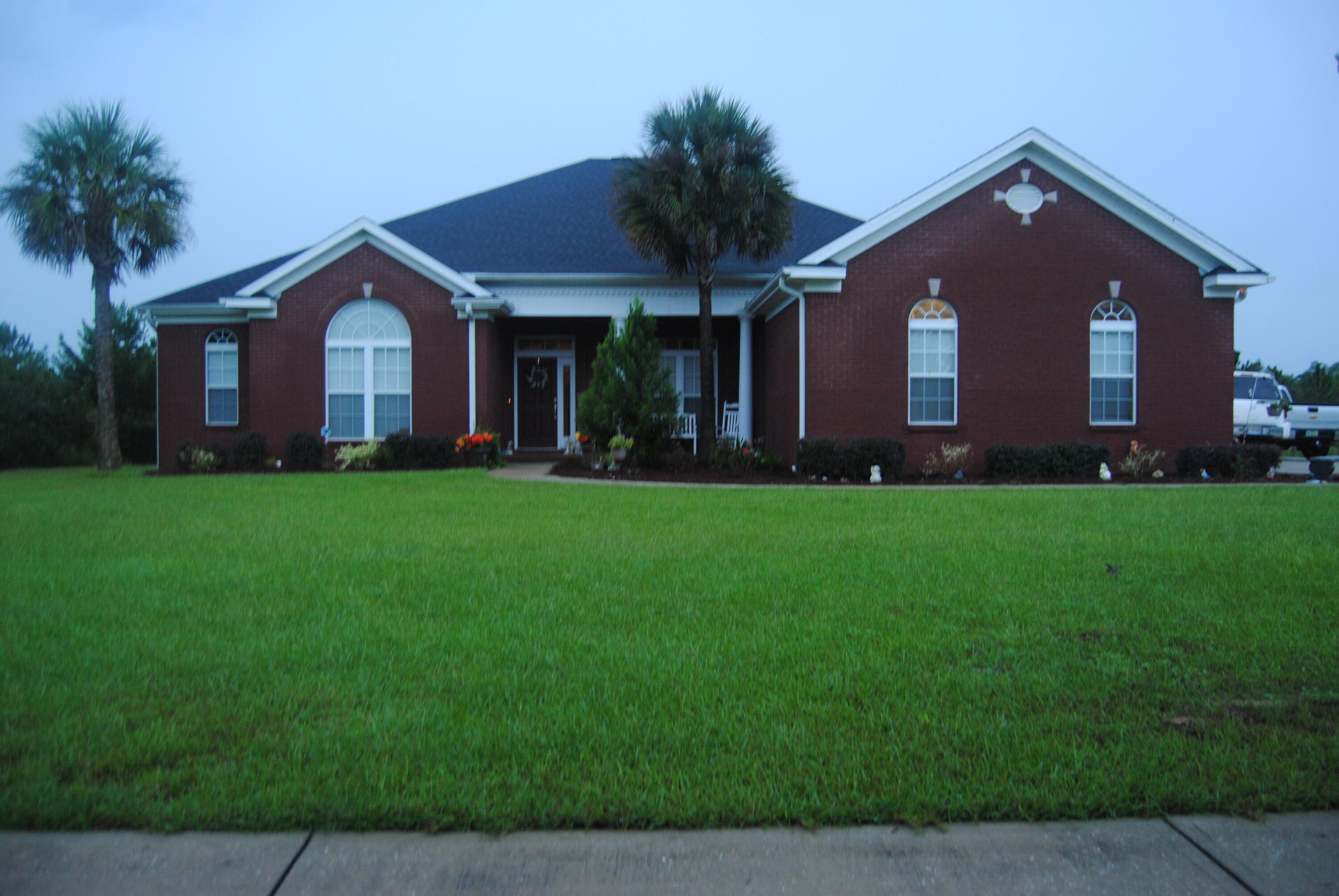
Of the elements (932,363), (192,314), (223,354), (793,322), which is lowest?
(932,363)

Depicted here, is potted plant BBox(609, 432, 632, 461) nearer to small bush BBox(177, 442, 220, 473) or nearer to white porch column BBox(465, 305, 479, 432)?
white porch column BBox(465, 305, 479, 432)

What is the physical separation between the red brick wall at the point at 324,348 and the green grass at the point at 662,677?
1039cm

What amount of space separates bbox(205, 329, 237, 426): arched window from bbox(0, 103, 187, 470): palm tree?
2.23 m

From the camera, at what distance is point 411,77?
83.6 ft

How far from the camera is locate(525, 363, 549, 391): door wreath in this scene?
22312 millimetres

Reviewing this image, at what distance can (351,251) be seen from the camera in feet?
61.0

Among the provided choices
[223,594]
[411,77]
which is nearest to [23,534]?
[223,594]

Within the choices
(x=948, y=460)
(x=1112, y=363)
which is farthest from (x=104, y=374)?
(x=1112, y=363)

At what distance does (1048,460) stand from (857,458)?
11.4 ft

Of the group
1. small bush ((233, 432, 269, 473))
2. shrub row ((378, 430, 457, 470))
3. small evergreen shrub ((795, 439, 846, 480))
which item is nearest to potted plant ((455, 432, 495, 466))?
shrub row ((378, 430, 457, 470))

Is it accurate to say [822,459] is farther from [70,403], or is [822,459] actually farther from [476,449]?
[70,403]

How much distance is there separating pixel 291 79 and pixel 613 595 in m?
17.8

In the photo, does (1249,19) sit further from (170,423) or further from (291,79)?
(170,423)

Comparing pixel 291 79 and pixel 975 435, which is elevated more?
pixel 291 79
